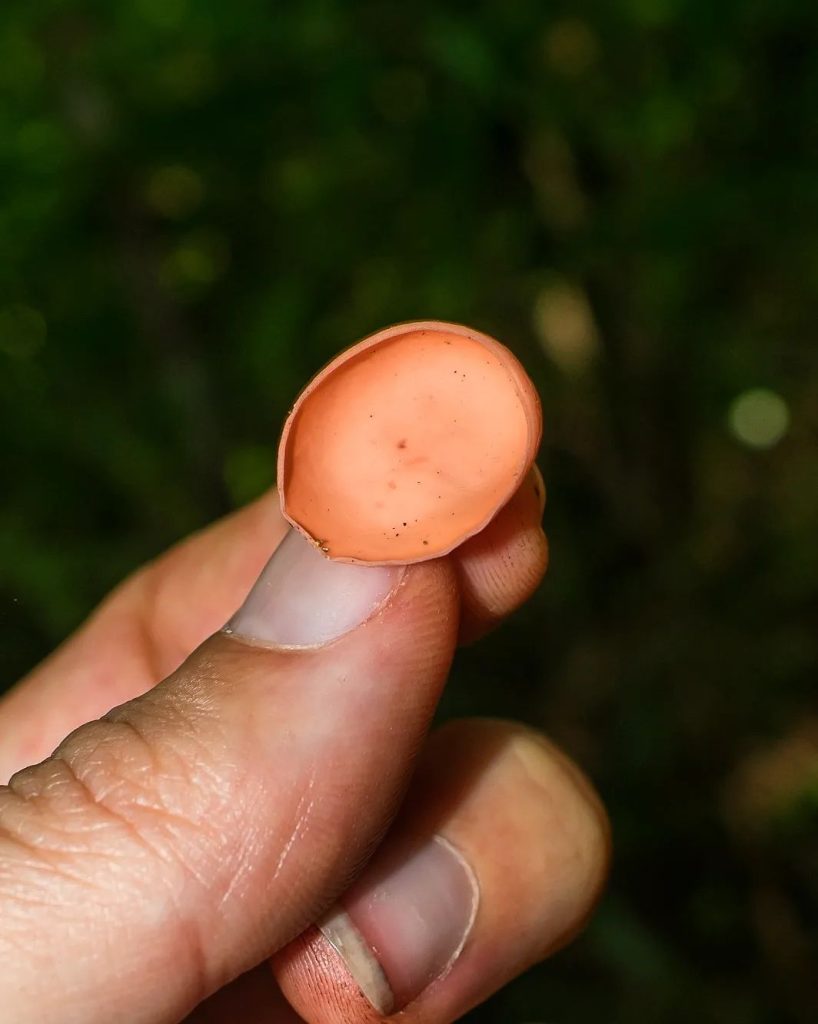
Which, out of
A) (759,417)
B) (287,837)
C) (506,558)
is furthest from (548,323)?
(287,837)

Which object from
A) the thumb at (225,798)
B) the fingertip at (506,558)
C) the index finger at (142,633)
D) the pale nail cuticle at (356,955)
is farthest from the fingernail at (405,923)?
the index finger at (142,633)

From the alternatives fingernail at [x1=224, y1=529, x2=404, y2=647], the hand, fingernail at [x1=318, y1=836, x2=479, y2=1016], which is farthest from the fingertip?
fingernail at [x1=318, y1=836, x2=479, y2=1016]

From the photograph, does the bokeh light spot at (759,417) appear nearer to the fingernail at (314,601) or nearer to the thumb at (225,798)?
the thumb at (225,798)

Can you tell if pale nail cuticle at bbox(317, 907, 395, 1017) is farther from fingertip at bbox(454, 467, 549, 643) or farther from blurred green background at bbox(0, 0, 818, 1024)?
blurred green background at bbox(0, 0, 818, 1024)

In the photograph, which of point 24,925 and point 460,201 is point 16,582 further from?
point 24,925

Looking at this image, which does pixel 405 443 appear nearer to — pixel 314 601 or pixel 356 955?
pixel 314 601

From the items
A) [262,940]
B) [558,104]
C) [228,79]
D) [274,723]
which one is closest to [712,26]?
[558,104]
